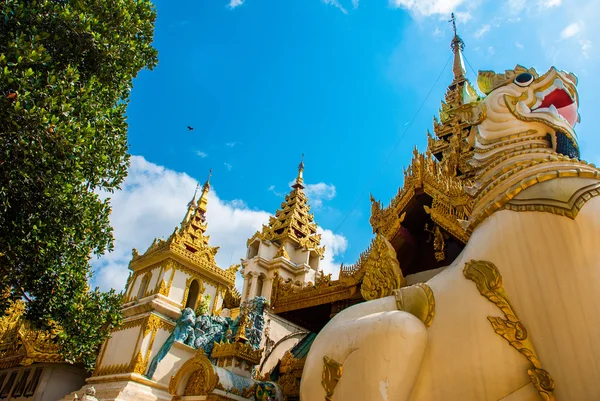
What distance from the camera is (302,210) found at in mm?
21875

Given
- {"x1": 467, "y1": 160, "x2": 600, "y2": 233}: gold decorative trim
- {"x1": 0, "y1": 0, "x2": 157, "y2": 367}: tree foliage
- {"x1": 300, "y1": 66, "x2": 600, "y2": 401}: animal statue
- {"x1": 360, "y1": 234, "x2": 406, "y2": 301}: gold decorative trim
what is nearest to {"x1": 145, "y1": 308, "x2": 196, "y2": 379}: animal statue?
{"x1": 0, "y1": 0, "x2": 157, "y2": 367}: tree foliage

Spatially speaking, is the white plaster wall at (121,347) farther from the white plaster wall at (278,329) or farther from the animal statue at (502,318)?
the animal statue at (502,318)

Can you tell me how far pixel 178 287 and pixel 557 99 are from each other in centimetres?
1741

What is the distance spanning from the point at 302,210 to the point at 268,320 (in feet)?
29.8

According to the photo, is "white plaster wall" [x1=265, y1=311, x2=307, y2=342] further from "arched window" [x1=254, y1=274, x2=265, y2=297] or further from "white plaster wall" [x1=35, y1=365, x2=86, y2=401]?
"white plaster wall" [x1=35, y1=365, x2=86, y2=401]

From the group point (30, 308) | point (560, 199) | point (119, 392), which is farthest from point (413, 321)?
point (119, 392)

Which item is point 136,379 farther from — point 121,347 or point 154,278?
point 154,278

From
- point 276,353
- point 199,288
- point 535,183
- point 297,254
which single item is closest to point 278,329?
point 276,353

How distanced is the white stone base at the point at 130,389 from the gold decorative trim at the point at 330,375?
13.0 metres

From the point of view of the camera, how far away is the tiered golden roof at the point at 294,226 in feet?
67.3

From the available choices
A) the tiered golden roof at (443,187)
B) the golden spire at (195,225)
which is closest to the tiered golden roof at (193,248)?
the golden spire at (195,225)

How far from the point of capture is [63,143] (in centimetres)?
544

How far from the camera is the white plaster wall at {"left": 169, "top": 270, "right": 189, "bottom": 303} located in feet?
62.6

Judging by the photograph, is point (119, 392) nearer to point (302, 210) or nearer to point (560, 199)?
point (302, 210)
